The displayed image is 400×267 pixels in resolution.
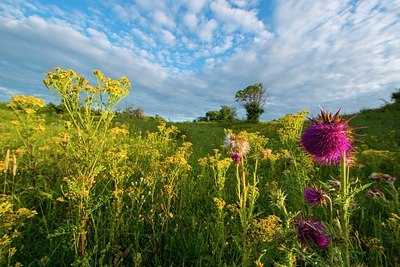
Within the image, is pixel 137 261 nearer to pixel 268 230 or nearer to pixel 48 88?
pixel 268 230

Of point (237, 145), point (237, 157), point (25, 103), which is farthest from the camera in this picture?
point (25, 103)

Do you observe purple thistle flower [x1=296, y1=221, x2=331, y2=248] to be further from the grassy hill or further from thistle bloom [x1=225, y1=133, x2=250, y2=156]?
thistle bloom [x1=225, y1=133, x2=250, y2=156]

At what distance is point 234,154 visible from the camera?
2.79 m

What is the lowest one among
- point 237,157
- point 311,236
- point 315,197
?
point 311,236

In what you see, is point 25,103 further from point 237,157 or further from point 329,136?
point 329,136

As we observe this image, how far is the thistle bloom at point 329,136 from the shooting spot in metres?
1.59

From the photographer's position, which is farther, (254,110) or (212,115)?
(212,115)

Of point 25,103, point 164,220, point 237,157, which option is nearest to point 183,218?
point 164,220

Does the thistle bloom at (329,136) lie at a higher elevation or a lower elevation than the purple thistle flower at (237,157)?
higher

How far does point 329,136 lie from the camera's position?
1616 millimetres

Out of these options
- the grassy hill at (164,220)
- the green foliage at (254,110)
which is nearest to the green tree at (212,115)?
the green foliage at (254,110)

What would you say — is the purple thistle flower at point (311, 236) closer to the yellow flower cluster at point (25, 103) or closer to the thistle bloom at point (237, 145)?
the thistle bloom at point (237, 145)

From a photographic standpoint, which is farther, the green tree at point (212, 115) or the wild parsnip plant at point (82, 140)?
the green tree at point (212, 115)

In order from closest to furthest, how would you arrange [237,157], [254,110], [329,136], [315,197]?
[329,136]
[315,197]
[237,157]
[254,110]
